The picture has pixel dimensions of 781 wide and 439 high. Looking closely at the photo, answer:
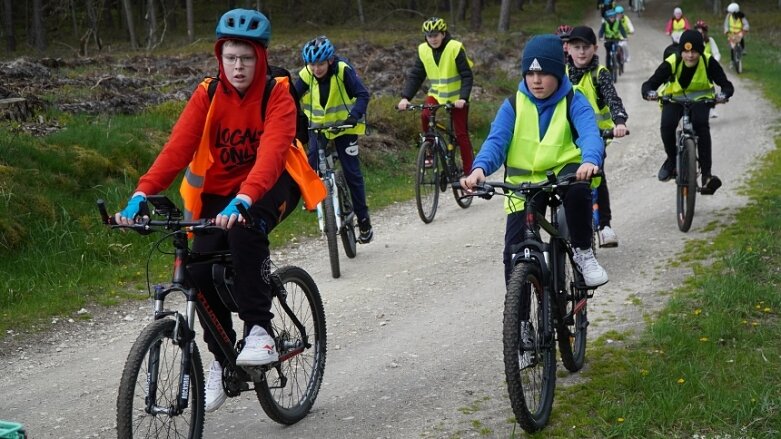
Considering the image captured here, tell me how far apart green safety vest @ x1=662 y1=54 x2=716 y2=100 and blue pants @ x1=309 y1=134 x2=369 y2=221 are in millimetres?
3656

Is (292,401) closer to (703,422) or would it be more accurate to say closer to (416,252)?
(703,422)

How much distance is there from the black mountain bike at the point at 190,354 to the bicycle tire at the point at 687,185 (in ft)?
18.5

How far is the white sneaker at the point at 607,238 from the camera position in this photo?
9.66m

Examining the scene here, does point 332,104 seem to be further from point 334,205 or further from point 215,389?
point 215,389

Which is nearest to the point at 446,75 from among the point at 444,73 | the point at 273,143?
the point at 444,73

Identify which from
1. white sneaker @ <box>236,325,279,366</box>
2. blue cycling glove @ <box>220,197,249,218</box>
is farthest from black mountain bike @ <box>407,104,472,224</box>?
Result: blue cycling glove @ <box>220,197,249,218</box>

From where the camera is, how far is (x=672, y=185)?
511 inches

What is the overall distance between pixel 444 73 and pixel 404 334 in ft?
17.9

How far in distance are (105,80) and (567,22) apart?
39454mm

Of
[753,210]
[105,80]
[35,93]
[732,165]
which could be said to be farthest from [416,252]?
[105,80]

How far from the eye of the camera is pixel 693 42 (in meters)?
10.6

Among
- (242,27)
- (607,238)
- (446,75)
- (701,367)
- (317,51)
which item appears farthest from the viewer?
(446,75)

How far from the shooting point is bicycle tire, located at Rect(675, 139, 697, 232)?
1008cm

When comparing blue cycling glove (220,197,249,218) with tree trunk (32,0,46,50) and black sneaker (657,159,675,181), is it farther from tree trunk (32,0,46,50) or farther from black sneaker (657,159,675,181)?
tree trunk (32,0,46,50)
